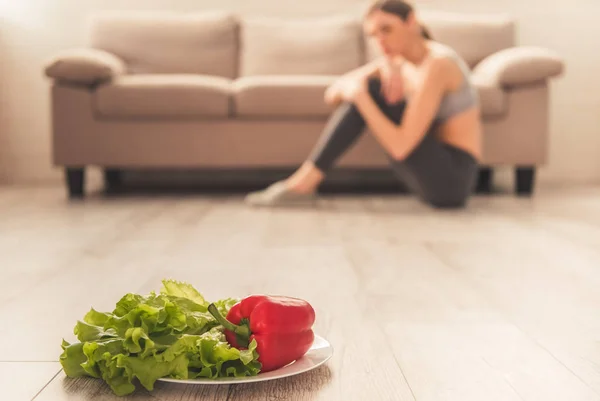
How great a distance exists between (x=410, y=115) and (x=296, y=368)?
2.08 metres

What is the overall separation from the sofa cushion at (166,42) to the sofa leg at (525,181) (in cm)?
157

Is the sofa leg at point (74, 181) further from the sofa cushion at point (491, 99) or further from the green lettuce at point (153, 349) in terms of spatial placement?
the green lettuce at point (153, 349)

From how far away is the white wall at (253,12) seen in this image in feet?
14.7

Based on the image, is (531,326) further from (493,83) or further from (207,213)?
(493,83)

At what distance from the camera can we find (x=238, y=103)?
3600 mm

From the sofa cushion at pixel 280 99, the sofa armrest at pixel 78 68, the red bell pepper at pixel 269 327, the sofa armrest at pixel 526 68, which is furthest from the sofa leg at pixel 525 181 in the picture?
the red bell pepper at pixel 269 327

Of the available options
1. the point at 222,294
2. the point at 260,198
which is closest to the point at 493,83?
the point at 260,198

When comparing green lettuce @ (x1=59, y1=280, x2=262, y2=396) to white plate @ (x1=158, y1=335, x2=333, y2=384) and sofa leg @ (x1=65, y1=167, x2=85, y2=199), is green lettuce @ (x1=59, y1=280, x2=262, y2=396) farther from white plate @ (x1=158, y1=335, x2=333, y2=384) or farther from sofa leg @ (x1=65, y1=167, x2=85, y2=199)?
sofa leg @ (x1=65, y1=167, x2=85, y2=199)

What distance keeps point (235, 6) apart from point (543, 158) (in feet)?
6.39

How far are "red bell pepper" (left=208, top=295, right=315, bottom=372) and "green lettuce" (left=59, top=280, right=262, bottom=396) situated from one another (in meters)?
0.02

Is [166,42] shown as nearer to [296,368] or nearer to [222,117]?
[222,117]

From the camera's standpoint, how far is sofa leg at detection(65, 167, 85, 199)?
11.9 feet

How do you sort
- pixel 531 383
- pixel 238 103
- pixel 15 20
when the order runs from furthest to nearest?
pixel 15 20 → pixel 238 103 → pixel 531 383

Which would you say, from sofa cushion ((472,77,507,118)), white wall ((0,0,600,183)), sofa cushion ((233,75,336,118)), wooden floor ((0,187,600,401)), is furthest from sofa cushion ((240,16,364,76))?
wooden floor ((0,187,600,401))
